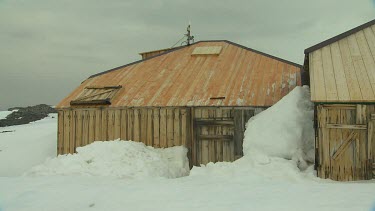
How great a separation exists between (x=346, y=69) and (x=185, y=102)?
23.1 ft

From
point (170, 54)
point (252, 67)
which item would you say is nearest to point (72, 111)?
point (170, 54)

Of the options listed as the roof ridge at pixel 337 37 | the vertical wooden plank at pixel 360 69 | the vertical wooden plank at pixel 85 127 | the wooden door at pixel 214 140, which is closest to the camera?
the vertical wooden plank at pixel 360 69

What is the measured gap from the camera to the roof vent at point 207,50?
21.5 metres

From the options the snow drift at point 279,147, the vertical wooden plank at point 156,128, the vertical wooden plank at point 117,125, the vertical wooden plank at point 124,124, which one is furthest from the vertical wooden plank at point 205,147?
the vertical wooden plank at point 117,125

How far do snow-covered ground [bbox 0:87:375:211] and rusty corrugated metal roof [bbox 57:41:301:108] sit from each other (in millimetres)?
2321

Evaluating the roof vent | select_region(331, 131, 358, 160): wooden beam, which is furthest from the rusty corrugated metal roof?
select_region(331, 131, 358, 160): wooden beam

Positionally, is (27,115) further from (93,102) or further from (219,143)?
(219,143)

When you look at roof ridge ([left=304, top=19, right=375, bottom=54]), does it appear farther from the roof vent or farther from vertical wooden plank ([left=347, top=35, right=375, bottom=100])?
the roof vent

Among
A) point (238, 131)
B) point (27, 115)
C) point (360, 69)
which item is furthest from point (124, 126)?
point (27, 115)

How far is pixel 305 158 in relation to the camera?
12.8 m

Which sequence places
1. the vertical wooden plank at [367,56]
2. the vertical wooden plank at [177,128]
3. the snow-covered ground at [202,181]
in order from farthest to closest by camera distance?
the vertical wooden plank at [177,128], the vertical wooden plank at [367,56], the snow-covered ground at [202,181]

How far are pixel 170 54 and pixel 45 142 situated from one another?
10.2 m

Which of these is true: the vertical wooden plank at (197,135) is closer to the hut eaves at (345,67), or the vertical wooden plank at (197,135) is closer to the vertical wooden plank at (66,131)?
A: the hut eaves at (345,67)

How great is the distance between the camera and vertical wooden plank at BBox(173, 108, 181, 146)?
1653cm
